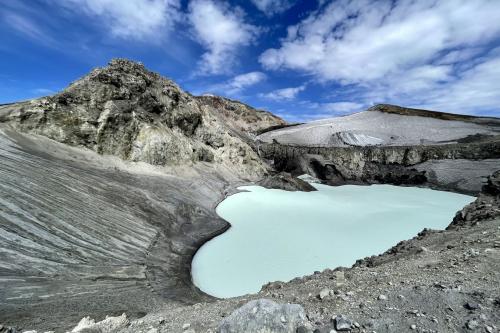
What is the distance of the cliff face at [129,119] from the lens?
17.6m

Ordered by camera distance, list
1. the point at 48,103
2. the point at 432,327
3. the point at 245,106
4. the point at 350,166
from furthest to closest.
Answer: the point at 245,106
the point at 350,166
the point at 48,103
the point at 432,327

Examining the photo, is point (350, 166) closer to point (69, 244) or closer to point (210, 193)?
Result: point (210, 193)

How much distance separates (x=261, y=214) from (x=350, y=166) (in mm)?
24759

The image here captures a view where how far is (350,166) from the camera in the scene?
4047cm

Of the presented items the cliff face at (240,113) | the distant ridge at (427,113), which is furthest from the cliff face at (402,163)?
the cliff face at (240,113)

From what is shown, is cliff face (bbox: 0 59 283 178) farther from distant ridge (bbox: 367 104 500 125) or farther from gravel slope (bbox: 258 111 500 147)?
distant ridge (bbox: 367 104 500 125)

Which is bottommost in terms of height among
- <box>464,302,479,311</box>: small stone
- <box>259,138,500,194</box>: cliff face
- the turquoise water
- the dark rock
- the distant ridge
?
the turquoise water

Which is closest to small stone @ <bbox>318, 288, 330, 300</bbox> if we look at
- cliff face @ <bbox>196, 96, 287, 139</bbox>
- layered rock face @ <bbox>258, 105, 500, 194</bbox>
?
layered rock face @ <bbox>258, 105, 500, 194</bbox>

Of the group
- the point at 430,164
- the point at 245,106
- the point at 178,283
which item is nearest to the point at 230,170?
the point at 178,283

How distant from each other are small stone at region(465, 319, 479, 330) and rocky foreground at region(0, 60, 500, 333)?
0.03ft

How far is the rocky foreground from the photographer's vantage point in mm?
4000

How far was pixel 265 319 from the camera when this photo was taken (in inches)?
153

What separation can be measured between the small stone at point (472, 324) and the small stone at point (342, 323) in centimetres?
118

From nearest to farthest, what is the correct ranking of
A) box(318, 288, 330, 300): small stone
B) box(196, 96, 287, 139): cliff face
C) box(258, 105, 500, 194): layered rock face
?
1. box(318, 288, 330, 300): small stone
2. box(258, 105, 500, 194): layered rock face
3. box(196, 96, 287, 139): cliff face
